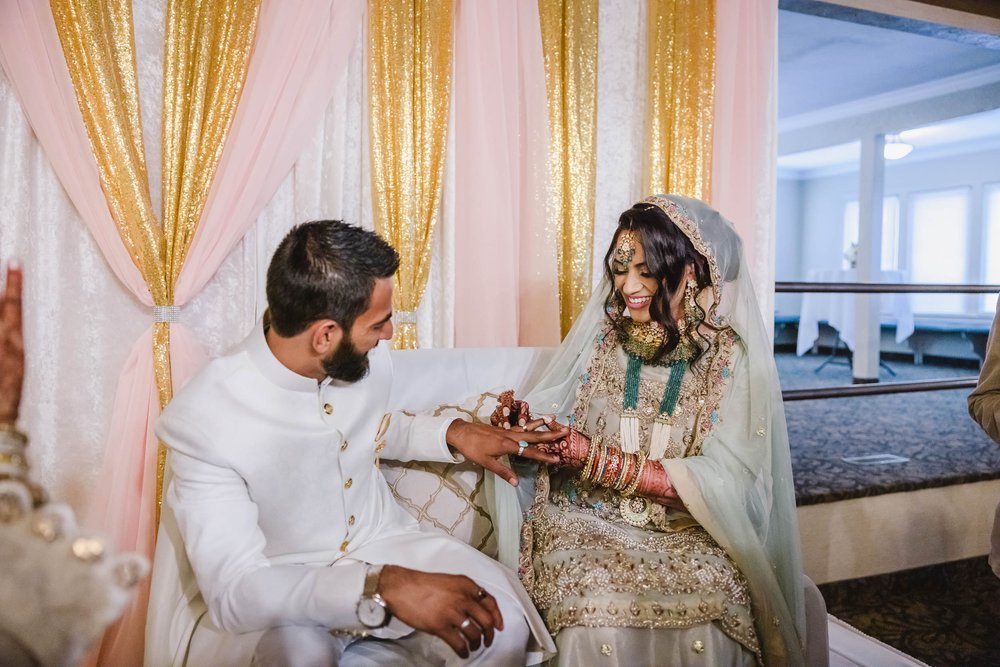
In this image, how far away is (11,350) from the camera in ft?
1.91

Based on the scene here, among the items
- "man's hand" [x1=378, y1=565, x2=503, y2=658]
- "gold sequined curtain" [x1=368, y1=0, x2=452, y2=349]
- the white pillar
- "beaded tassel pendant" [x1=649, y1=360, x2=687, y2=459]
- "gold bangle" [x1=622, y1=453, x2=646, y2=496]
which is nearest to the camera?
"man's hand" [x1=378, y1=565, x2=503, y2=658]

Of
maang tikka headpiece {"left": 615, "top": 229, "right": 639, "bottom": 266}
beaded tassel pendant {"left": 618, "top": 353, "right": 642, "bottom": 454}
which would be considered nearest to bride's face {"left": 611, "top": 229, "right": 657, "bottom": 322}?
maang tikka headpiece {"left": 615, "top": 229, "right": 639, "bottom": 266}

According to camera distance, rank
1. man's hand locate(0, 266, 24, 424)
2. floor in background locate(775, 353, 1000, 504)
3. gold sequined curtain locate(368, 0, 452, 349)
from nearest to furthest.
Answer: man's hand locate(0, 266, 24, 424)
gold sequined curtain locate(368, 0, 452, 349)
floor in background locate(775, 353, 1000, 504)

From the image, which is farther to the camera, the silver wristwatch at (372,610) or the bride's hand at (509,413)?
the bride's hand at (509,413)

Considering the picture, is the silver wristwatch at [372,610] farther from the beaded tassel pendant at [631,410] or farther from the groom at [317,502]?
the beaded tassel pendant at [631,410]

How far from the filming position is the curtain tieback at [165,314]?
2334 millimetres

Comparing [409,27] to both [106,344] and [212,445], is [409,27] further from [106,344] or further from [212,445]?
[212,445]

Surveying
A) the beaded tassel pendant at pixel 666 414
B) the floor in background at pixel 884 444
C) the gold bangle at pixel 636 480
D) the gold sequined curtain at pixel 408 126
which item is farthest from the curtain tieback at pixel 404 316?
the floor in background at pixel 884 444

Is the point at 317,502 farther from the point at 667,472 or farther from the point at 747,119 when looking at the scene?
the point at 747,119

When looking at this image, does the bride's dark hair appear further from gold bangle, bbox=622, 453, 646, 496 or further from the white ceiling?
the white ceiling

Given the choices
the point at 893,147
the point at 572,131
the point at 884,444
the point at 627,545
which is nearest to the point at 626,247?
the point at 627,545

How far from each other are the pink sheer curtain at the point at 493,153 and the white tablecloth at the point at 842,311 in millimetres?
5869

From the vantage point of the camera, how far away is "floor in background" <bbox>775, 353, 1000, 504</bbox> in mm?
3014

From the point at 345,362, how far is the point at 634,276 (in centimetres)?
84
